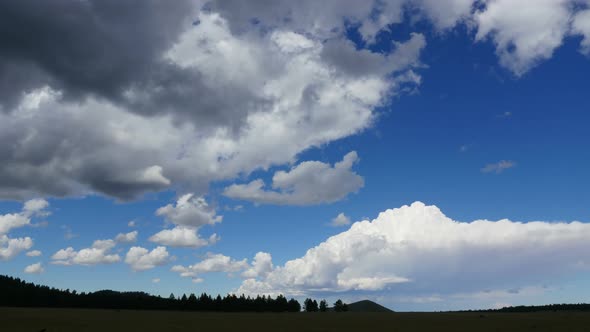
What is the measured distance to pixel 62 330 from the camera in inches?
2009

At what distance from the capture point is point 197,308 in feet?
580

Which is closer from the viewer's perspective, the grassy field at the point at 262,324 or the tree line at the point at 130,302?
the grassy field at the point at 262,324

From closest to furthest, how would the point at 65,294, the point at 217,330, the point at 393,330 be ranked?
the point at 217,330 → the point at 393,330 → the point at 65,294

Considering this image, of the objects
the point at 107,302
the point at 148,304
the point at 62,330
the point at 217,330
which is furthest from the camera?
the point at 107,302

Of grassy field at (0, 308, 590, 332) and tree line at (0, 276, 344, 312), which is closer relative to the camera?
grassy field at (0, 308, 590, 332)

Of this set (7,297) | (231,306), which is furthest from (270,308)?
(7,297)

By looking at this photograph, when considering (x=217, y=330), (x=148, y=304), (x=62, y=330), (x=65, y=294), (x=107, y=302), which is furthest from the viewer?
(x=65, y=294)

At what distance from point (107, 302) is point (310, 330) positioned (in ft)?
524

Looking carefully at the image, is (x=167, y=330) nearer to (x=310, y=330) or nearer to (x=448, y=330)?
(x=310, y=330)

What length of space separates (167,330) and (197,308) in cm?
13202

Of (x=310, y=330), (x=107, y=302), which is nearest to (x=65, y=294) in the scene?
(x=107, y=302)

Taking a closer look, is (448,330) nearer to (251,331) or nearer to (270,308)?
(251,331)

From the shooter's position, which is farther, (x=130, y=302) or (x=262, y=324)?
(x=130, y=302)

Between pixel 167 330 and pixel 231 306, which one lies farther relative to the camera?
pixel 231 306
